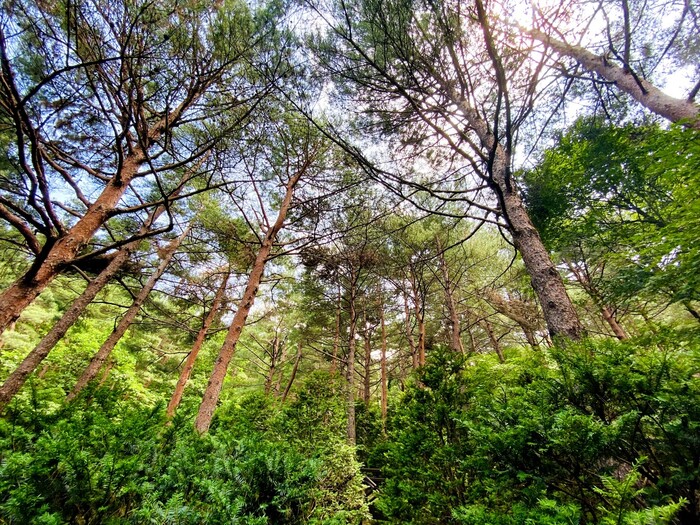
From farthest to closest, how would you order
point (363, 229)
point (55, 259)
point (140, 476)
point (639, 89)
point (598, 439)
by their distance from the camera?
1. point (363, 229)
2. point (639, 89)
3. point (55, 259)
4. point (140, 476)
5. point (598, 439)

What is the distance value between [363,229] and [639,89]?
5190 mm

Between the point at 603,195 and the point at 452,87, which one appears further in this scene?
the point at 603,195

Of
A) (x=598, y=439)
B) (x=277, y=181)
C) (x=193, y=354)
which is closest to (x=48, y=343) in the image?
(x=277, y=181)

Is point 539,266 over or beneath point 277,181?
beneath

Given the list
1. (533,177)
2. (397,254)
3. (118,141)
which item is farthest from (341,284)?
(118,141)

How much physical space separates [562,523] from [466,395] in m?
2.11

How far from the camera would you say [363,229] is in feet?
21.2

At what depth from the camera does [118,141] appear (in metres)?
2.31

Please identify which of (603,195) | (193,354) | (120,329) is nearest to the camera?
(603,195)

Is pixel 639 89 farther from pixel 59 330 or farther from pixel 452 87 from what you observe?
pixel 59 330

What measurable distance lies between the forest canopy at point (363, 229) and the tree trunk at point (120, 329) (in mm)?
64

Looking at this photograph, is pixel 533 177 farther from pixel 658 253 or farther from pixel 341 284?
pixel 341 284

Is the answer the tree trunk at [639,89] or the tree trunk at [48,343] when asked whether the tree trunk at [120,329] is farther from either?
the tree trunk at [639,89]

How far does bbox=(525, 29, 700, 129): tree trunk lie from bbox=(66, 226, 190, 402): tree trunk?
7912mm
